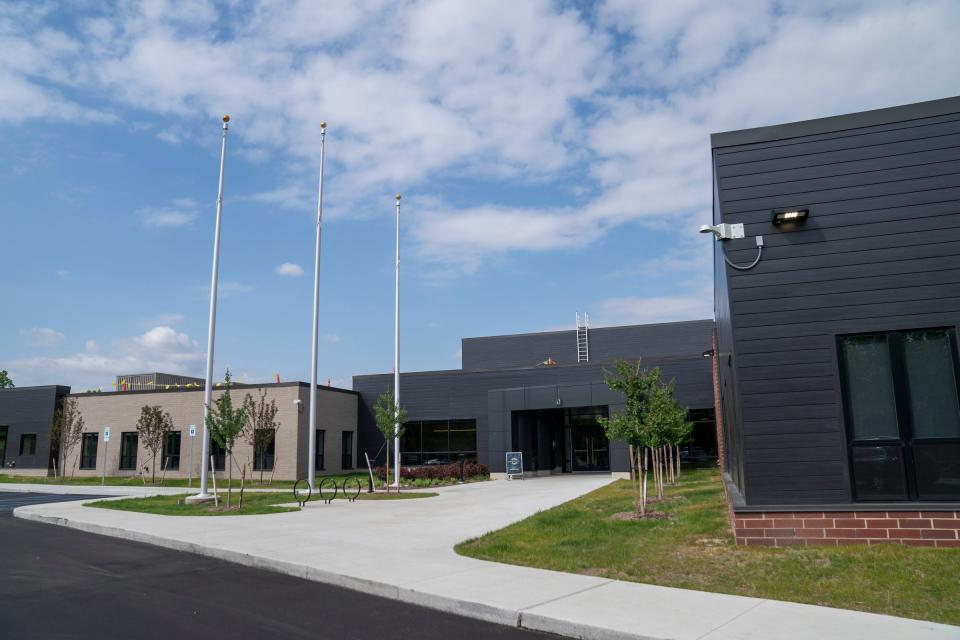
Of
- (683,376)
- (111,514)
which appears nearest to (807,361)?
(111,514)

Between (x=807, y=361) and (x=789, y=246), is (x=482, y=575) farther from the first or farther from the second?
(x=789, y=246)

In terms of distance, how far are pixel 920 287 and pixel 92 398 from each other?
4227cm

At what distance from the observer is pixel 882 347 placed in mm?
10211

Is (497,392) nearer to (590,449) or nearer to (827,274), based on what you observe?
(590,449)

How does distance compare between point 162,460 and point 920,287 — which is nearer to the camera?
point 920,287

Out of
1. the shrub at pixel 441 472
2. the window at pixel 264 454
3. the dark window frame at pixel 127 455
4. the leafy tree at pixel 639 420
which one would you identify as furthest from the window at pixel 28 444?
the leafy tree at pixel 639 420

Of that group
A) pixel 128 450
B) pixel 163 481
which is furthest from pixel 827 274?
pixel 128 450

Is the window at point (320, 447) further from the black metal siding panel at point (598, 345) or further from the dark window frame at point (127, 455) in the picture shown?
the black metal siding panel at point (598, 345)

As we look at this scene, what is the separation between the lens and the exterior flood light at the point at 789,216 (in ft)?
35.3

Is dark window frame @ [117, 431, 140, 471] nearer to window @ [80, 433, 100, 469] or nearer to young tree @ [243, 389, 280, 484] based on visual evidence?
window @ [80, 433, 100, 469]

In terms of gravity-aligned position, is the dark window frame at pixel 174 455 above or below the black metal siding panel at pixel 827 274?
below


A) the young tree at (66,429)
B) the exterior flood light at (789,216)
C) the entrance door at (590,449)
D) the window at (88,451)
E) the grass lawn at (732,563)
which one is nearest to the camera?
the grass lawn at (732,563)

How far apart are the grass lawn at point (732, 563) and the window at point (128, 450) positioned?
1290 inches

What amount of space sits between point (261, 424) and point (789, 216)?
96.4 ft
